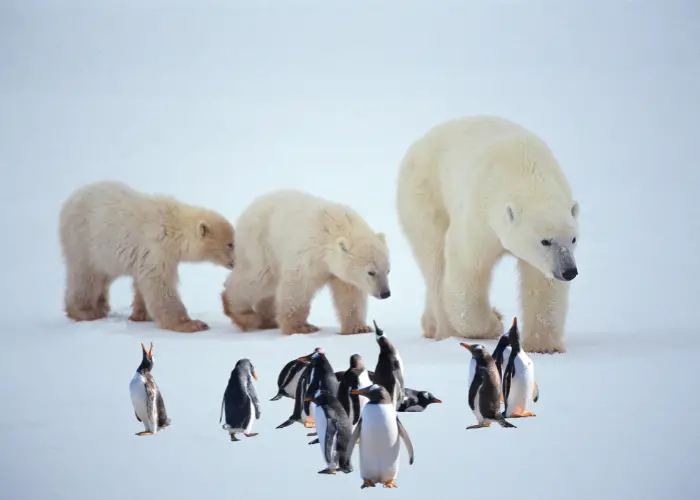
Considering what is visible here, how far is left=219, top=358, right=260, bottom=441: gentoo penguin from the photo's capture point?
23.6 ft

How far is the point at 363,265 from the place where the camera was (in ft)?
35.0

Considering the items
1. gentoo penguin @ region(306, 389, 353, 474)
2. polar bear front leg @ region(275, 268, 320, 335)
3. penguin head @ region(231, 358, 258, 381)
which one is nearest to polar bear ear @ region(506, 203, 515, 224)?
polar bear front leg @ region(275, 268, 320, 335)

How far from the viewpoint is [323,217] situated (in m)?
11.1

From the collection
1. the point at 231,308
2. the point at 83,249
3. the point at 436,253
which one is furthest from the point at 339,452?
the point at 83,249

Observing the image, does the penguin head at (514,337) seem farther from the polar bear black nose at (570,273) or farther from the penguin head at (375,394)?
the penguin head at (375,394)

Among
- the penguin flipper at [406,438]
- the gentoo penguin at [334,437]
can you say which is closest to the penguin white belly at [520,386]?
the penguin flipper at [406,438]

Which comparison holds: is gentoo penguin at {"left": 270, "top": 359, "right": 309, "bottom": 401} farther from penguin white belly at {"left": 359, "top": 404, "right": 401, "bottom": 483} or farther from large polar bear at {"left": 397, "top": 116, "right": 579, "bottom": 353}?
large polar bear at {"left": 397, "top": 116, "right": 579, "bottom": 353}

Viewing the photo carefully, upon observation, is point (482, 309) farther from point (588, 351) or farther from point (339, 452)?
point (339, 452)

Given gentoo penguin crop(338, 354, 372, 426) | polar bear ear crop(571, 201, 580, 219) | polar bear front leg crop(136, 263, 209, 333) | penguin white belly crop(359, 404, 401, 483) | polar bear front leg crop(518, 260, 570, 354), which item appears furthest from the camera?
polar bear front leg crop(136, 263, 209, 333)

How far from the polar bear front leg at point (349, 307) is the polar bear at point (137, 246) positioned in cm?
149

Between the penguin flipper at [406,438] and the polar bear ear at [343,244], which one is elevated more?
the polar bear ear at [343,244]

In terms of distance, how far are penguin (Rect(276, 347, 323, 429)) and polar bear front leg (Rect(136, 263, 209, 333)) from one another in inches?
165

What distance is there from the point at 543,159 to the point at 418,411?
3159mm

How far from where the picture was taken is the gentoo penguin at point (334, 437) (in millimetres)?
6438
